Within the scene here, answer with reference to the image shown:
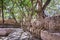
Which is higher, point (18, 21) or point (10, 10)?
point (10, 10)

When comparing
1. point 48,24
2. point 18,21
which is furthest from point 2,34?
point 48,24

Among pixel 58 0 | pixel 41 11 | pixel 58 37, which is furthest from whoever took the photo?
pixel 58 0

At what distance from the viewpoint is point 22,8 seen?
416cm

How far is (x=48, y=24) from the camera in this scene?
1.43 meters

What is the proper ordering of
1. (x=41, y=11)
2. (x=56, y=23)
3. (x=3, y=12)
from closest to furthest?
(x=56, y=23) → (x=41, y=11) → (x=3, y=12)

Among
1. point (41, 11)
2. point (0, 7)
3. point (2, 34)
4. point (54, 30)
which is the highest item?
point (0, 7)

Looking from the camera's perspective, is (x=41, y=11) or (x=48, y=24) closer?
(x=48, y=24)

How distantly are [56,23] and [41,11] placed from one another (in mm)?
961

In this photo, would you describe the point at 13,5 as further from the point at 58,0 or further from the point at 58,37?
the point at 58,37

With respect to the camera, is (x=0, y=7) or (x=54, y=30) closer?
(x=54, y=30)

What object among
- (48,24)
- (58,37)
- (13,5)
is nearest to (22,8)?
(13,5)

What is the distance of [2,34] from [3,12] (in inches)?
51.1

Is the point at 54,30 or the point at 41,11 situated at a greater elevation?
the point at 41,11

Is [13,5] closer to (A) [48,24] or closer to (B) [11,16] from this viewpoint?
(B) [11,16]
